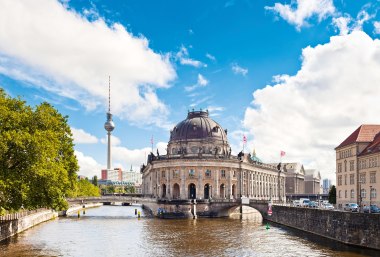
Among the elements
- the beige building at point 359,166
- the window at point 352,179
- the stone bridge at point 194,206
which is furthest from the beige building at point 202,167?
the window at point 352,179

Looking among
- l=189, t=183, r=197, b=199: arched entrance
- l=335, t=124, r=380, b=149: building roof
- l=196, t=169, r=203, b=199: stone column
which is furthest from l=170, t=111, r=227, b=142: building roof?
l=335, t=124, r=380, b=149: building roof

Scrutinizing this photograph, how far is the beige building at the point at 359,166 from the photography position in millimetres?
84188

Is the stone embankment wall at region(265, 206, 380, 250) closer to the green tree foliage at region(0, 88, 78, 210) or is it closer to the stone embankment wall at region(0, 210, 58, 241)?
the green tree foliage at region(0, 88, 78, 210)

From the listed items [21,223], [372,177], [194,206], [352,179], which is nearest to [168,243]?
[21,223]

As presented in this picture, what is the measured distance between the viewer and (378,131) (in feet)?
305

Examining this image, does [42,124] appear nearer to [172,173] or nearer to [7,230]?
[7,230]

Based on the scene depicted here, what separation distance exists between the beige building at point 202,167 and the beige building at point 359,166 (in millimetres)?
38033

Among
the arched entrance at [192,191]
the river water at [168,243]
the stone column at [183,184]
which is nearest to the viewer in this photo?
the river water at [168,243]

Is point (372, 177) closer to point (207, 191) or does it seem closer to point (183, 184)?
point (207, 191)

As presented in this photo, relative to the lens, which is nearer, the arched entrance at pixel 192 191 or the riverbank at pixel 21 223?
the riverbank at pixel 21 223

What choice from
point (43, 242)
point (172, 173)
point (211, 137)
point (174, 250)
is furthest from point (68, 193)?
point (211, 137)

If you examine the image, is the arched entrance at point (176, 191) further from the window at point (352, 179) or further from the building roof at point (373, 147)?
the building roof at point (373, 147)

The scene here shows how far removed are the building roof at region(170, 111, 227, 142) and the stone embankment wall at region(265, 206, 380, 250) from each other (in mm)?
65638

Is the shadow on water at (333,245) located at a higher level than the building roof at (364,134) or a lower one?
lower
